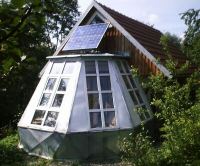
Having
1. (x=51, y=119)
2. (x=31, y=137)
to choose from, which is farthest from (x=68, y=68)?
(x=31, y=137)

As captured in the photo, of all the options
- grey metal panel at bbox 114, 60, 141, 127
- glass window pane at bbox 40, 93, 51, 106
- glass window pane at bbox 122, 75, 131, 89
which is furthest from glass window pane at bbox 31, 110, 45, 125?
glass window pane at bbox 122, 75, 131, 89

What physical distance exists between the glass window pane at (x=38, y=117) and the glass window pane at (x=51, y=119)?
1.12 ft

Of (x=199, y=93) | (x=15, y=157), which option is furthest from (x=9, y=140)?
(x=199, y=93)

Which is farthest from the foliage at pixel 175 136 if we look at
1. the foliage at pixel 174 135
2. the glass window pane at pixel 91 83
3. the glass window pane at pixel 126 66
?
the glass window pane at pixel 126 66

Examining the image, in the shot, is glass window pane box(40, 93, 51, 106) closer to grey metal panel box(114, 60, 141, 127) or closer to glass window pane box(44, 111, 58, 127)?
glass window pane box(44, 111, 58, 127)

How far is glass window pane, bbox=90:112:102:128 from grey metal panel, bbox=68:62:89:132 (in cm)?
19

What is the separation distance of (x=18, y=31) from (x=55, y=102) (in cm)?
1093

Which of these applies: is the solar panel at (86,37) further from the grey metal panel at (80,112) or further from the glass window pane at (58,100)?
the glass window pane at (58,100)

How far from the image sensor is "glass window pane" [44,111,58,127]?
1171 cm

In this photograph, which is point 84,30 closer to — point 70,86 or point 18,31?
point 70,86

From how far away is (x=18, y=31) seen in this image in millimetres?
1350

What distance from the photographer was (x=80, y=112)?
454 inches

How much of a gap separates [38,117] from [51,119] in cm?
82

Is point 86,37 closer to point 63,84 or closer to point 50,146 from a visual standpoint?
point 63,84
